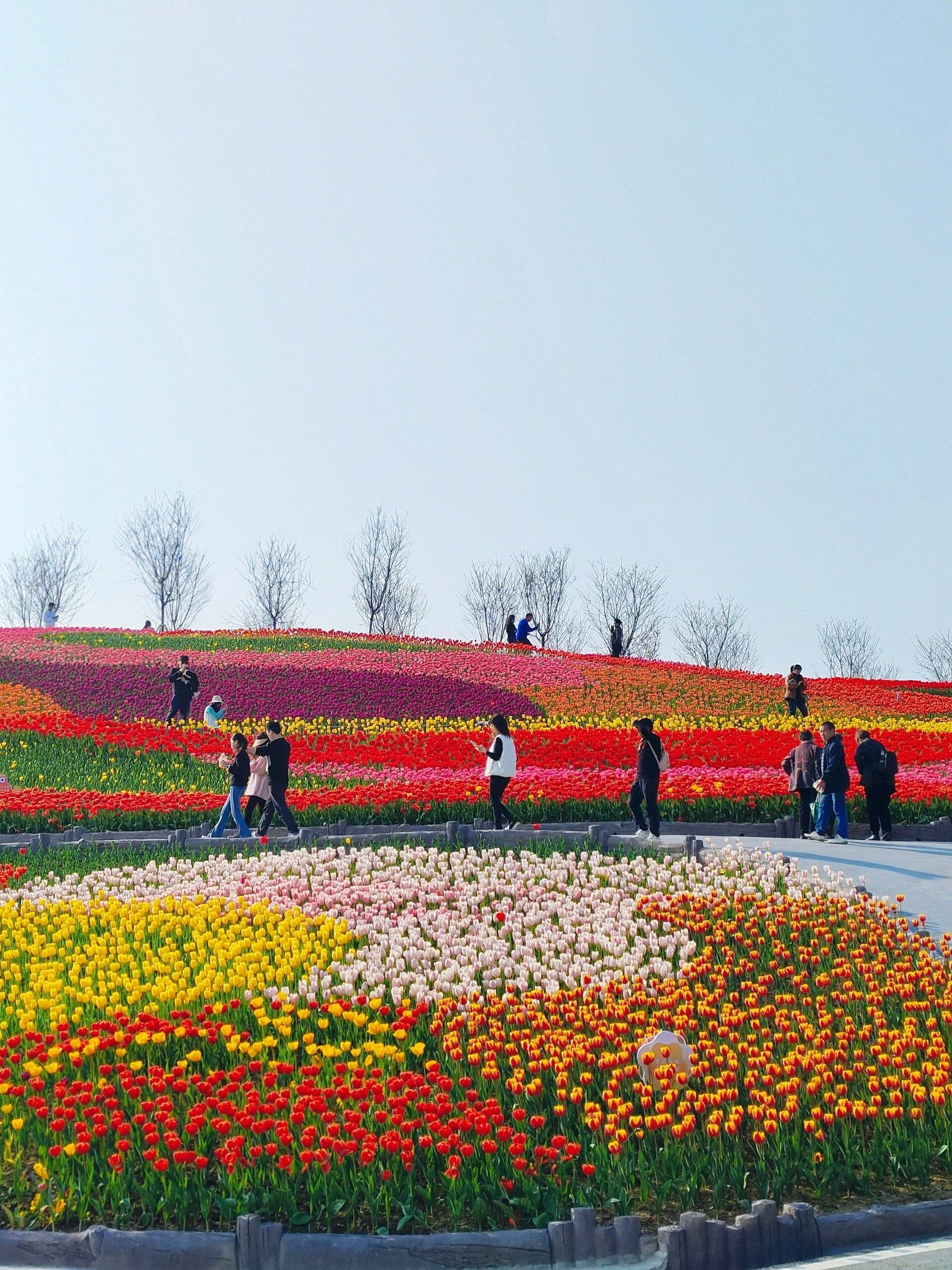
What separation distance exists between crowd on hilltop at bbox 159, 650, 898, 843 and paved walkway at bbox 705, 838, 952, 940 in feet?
1.64

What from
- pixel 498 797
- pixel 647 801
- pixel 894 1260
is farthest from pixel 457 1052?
pixel 498 797

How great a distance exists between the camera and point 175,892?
500 inches

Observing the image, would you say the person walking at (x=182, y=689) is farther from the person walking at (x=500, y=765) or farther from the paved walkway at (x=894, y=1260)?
the paved walkway at (x=894, y=1260)

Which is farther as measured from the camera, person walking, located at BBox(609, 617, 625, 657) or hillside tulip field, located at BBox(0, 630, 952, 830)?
person walking, located at BBox(609, 617, 625, 657)

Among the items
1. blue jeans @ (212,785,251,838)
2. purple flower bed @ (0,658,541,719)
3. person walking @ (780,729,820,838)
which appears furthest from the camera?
purple flower bed @ (0,658,541,719)

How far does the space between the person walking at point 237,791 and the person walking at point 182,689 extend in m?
11.1

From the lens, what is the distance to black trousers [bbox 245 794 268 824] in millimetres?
16453

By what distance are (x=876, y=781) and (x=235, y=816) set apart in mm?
8483

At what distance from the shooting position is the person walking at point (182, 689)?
1076 inches

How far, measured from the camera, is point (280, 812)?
1603 centimetres

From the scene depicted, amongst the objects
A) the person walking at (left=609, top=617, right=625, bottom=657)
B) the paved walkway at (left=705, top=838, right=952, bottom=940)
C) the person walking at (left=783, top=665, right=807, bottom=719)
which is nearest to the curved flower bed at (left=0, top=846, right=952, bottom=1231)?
the paved walkway at (left=705, top=838, right=952, bottom=940)

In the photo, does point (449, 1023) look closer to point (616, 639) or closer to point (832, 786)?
point (832, 786)

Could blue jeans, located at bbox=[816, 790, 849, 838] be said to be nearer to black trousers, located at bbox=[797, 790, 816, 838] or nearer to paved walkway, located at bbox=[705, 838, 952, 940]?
paved walkway, located at bbox=[705, 838, 952, 940]

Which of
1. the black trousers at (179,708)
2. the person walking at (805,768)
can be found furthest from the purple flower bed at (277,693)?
the person walking at (805,768)
